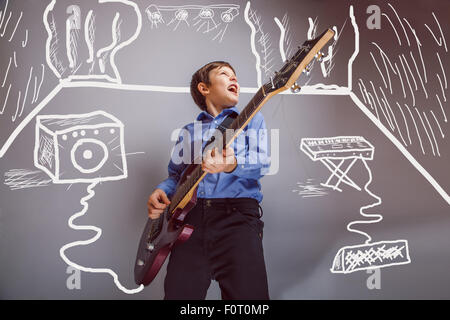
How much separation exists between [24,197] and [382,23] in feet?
6.73

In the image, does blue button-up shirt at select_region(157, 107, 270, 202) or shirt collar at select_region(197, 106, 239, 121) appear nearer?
blue button-up shirt at select_region(157, 107, 270, 202)

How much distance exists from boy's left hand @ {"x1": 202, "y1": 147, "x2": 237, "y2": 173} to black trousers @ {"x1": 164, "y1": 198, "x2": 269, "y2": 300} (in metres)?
0.20

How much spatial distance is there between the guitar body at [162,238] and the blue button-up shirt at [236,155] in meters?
0.11

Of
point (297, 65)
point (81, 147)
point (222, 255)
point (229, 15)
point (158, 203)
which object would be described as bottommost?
point (222, 255)

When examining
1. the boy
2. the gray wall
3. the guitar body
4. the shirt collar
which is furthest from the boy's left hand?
the gray wall

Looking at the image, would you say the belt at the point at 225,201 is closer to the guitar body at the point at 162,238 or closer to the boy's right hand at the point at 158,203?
the guitar body at the point at 162,238

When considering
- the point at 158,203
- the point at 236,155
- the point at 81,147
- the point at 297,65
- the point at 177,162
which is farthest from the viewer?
the point at 81,147

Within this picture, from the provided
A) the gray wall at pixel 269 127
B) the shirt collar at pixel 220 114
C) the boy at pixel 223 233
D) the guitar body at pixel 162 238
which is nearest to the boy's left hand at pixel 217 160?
the boy at pixel 223 233

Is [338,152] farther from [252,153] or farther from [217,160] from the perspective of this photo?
[217,160]

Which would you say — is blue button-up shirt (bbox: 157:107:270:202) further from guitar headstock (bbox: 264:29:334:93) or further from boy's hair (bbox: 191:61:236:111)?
guitar headstock (bbox: 264:29:334:93)

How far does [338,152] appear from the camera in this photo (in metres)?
1.90

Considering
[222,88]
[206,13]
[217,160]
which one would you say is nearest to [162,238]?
[217,160]

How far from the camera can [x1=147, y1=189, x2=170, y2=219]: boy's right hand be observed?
5.08 ft

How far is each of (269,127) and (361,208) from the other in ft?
2.06
